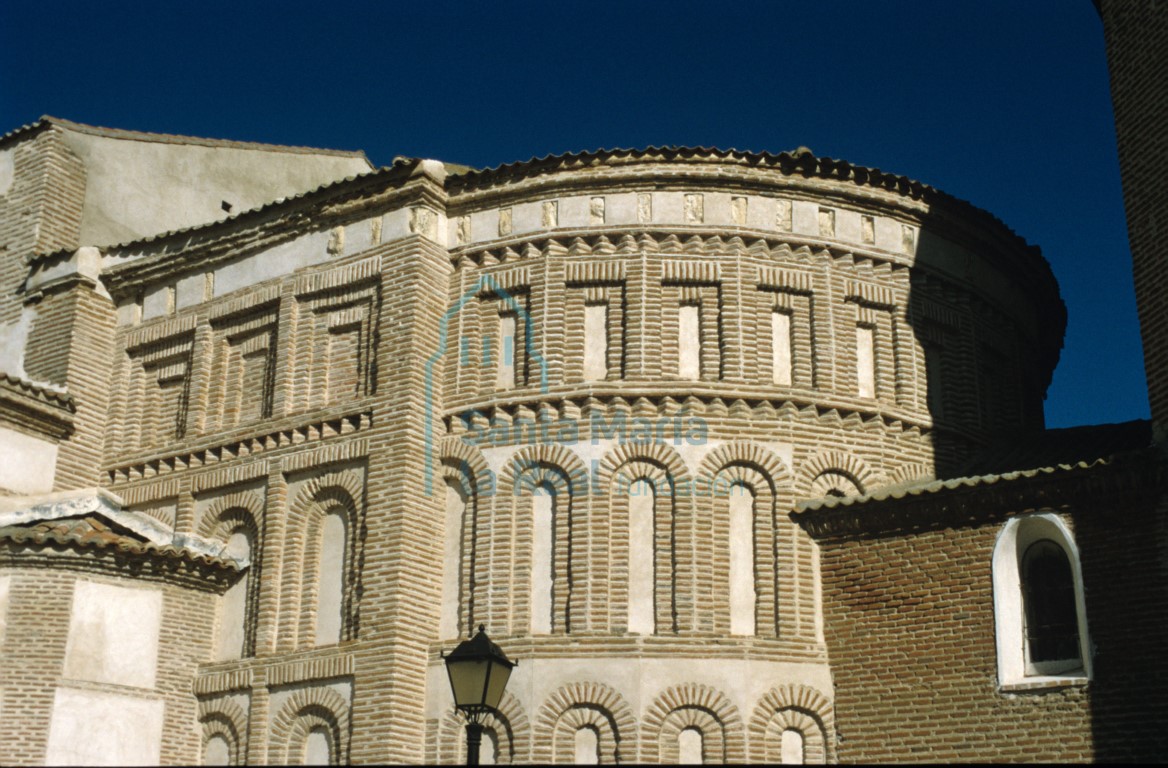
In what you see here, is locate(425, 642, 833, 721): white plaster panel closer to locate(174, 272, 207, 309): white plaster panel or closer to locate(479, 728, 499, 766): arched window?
locate(479, 728, 499, 766): arched window

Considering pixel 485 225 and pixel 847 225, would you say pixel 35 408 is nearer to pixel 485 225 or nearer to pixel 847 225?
pixel 485 225

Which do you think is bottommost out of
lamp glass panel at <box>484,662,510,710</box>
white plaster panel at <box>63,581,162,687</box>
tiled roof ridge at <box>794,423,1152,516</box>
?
lamp glass panel at <box>484,662,510,710</box>

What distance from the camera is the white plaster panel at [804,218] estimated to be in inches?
675

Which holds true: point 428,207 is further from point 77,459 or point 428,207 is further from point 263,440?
point 77,459

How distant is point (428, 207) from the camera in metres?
17.2

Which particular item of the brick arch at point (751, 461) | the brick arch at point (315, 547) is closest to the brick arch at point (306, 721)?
the brick arch at point (315, 547)

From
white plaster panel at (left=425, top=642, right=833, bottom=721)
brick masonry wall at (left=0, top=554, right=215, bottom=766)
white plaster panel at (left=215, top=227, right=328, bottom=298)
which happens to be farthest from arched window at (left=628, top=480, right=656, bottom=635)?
brick masonry wall at (left=0, top=554, right=215, bottom=766)

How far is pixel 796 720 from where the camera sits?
15.0m

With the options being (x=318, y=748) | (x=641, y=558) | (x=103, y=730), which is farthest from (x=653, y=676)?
(x=103, y=730)

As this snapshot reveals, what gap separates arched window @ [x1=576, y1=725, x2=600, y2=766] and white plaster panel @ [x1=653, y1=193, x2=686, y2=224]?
6.05m

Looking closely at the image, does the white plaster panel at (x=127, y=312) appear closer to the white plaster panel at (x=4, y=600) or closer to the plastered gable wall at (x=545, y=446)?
the plastered gable wall at (x=545, y=446)

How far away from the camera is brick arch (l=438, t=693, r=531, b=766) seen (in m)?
14.8

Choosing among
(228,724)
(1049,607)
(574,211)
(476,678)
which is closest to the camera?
(476,678)

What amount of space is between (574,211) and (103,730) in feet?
26.4
